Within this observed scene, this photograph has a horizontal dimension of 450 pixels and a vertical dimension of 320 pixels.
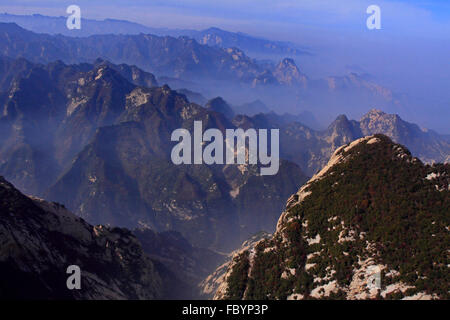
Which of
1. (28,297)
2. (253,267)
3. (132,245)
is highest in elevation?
(253,267)

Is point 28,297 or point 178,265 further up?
point 28,297

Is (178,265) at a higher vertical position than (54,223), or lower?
lower

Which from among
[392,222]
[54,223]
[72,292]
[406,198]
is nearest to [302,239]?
[392,222]

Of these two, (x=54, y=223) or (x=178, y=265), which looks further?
(x=178, y=265)

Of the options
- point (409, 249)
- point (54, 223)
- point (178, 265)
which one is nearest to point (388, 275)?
point (409, 249)

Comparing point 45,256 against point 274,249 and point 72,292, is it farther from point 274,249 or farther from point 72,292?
point 274,249

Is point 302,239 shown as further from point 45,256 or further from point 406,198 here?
point 45,256
